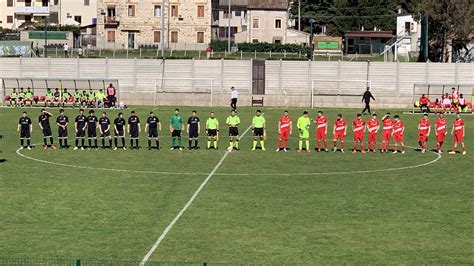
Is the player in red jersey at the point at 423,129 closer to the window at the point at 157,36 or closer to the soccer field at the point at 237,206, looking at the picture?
the soccer field at the point at 237,206

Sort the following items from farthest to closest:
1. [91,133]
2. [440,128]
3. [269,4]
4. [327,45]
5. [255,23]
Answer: [255,23]
[269,4]
[327,45]
[91,133]
[440,128]

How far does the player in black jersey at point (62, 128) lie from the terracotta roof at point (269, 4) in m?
86.9

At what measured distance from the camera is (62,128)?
43.1m

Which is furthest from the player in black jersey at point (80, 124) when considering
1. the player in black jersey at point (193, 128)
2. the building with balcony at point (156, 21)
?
the building with balcony at point (156, 21)

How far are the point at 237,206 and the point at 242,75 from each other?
49.0m

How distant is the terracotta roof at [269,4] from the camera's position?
128750 mm

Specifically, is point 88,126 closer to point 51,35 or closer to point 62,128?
point 62,128

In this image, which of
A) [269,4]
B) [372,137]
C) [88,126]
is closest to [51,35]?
[269,4]

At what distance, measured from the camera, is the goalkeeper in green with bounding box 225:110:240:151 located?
4269 cm

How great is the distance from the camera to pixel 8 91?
75125 millimetres

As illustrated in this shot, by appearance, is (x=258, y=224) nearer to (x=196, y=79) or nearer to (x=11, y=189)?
(x=11, y=189)

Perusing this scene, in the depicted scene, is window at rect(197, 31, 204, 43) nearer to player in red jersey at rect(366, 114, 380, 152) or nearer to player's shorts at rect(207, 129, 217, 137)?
player in red jersey at rect(366, 114, 380, 152)

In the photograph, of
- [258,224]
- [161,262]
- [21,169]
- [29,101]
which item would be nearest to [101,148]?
[21,169]

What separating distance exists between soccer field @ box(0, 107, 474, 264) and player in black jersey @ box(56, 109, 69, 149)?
3.95 ft
